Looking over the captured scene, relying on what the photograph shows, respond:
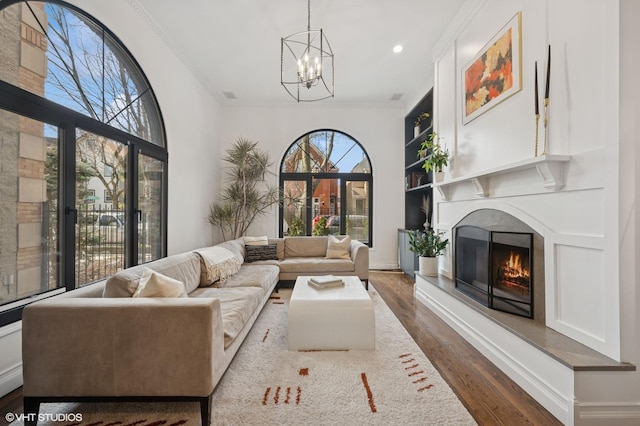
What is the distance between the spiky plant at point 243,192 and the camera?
5457 mm

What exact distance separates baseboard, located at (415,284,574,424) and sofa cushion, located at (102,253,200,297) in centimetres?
259

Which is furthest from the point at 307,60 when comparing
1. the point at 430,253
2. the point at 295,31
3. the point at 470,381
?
the point at 470,381

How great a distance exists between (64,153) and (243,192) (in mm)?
3267

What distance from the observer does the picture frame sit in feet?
7.82

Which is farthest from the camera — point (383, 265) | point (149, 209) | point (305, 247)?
point (383, 265)

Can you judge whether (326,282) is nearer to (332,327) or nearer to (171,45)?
(332,327)

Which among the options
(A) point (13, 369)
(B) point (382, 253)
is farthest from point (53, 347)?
(B) point (382, 253)

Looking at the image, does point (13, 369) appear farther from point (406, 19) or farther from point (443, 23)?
point (443, 23)

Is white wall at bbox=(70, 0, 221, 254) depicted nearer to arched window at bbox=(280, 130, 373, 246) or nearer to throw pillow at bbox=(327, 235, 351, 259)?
arched window at bbox=(280, 130, 373, 246)

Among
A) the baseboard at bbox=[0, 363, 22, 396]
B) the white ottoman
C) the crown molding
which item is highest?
the crown molding

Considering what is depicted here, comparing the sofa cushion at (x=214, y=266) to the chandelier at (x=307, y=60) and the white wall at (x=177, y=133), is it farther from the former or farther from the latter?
the chandelier at (x=307, y=60)

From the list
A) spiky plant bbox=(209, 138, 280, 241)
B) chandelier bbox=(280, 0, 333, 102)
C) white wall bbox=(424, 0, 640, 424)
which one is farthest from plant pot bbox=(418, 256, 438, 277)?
spiky plant bbox=(209, 138, 280, 241)

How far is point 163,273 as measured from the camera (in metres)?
2.37

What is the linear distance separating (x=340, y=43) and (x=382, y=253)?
12.6ft
